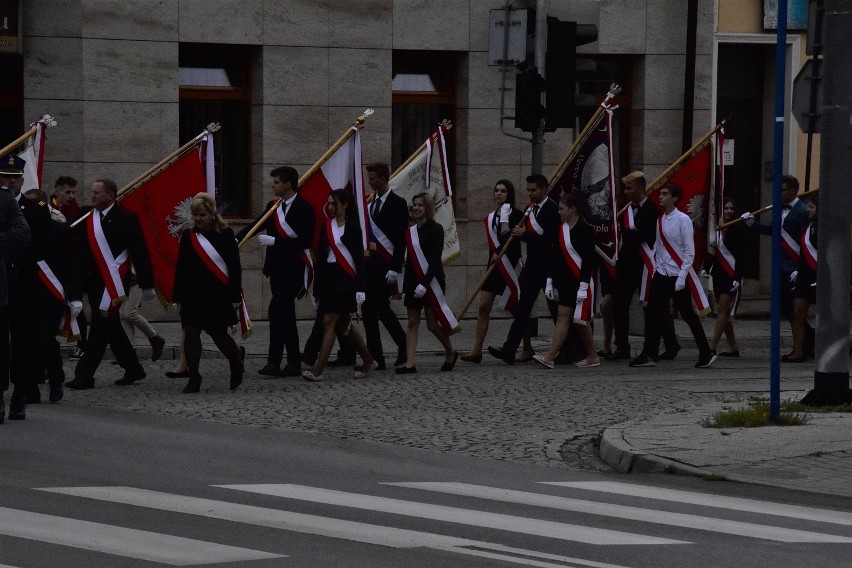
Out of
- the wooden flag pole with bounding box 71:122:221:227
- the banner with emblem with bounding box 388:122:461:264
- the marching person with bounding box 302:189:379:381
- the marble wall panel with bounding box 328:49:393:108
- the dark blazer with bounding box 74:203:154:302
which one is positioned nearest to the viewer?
the dark blazer with bounding box 74:203:154:302

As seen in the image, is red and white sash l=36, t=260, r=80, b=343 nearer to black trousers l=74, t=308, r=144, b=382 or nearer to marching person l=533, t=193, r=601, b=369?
black trousers l=74, t=308, r=144, b=382

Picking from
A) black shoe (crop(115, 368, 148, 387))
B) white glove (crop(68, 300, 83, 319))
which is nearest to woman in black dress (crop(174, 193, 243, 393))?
black shoe (crop(115, 368, 148, 387))

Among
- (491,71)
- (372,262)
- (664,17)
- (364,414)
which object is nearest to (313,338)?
(372,262)

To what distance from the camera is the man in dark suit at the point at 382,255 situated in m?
16.3

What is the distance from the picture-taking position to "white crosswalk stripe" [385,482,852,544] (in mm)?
8172

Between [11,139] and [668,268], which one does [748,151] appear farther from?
[11,139]

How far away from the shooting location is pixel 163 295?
642 inches

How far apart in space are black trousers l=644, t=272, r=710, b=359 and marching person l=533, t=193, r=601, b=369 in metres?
0.66

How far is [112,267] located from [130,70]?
6.19 meters

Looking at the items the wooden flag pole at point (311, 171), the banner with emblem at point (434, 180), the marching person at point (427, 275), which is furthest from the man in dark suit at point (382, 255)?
the banner with emblem at point (434, 180)

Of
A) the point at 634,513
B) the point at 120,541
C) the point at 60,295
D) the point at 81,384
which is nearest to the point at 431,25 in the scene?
the point at 81,384

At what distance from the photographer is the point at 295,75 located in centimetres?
2152

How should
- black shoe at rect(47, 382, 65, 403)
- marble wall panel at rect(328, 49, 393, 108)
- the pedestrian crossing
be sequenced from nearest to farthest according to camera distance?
1. the pedestrian crossing
2. black shoe at rect(47, 382, 65, 403)
3. marble wall panel at rect(328, 49, 393, 108)

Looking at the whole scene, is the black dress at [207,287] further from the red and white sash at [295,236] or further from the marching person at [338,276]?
the red and white sash at [295,236]
